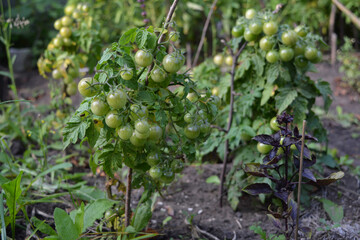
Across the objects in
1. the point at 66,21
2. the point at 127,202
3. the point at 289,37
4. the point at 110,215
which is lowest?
the point at 110,215

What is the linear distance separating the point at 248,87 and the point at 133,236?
3.62 feet

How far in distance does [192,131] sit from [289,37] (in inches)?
31.5

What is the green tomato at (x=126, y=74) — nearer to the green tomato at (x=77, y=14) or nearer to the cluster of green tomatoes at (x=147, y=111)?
the cluster of green tomatoes at (x=147, y=111)

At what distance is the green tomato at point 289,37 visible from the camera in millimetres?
1872

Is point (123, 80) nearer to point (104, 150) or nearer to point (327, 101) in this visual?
point (104, 150)

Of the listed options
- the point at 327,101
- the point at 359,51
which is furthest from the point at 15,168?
the point at 359,51

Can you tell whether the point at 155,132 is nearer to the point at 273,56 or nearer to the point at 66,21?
the point at 273,56

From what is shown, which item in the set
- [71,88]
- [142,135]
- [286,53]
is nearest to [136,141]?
[142,135]

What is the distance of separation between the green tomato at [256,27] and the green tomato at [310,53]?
274 mm

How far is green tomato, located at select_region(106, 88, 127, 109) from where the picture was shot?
126 cm

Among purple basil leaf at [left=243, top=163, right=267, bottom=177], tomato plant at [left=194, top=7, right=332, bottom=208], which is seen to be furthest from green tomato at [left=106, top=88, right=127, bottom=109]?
tomato plant at [left=194, top=7, right=332, bottom=208]

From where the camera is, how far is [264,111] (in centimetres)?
213

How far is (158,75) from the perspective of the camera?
53.8 inches

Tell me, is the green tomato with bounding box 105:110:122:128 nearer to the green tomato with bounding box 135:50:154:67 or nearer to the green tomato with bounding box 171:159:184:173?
the green tomato with bounding box 135:50:154:67
